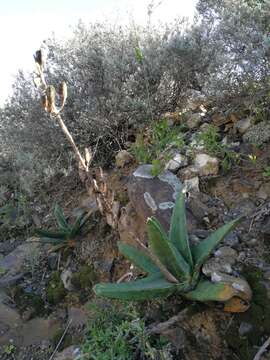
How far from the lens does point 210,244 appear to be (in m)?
2.13

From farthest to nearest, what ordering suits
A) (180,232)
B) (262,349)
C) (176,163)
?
(176,163) < (180,232) < (262,349)

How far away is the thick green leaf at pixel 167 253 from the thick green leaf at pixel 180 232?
0.18 feet

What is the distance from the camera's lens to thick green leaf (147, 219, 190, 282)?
2.07m

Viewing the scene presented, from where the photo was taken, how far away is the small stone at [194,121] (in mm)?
3773

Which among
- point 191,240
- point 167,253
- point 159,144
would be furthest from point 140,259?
point 159,144

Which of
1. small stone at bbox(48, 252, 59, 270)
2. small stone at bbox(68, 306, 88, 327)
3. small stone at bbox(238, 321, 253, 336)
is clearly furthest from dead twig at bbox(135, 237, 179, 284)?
small stone at bbox(48, 252, 59, 270)

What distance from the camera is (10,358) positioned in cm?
271

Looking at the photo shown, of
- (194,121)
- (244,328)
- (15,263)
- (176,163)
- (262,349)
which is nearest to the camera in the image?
(262,349)

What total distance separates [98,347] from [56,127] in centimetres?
265

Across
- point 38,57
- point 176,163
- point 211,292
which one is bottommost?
point 211,292

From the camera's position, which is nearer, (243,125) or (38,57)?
(38,57)

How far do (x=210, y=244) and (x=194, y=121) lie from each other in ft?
6.29

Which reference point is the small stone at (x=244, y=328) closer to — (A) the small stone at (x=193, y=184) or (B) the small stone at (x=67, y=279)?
(A) the small stone at (x=193, y=184)

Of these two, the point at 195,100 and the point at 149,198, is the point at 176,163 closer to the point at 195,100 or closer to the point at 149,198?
the point at 149,198
